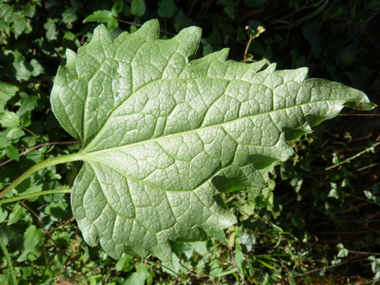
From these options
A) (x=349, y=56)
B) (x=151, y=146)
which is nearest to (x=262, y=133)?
(x=151, y=146)

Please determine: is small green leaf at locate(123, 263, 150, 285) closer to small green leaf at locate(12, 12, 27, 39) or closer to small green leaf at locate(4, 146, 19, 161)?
small green leaf at locate(4, 146, 19, 161)

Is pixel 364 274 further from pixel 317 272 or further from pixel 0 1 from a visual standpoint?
pixel 0 1

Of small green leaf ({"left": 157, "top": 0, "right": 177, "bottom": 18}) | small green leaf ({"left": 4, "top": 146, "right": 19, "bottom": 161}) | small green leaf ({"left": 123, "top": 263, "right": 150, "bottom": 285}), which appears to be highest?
small green leaf ({"left": 157, "top": 0, "right": 177, "bottom": 18})

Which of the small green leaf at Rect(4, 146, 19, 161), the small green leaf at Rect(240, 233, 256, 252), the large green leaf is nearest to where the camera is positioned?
the large green leaf

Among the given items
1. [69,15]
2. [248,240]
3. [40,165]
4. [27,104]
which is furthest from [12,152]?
[248,240]

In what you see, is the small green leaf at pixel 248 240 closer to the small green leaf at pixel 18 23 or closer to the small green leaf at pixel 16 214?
the small green leaf at pixel 16 214

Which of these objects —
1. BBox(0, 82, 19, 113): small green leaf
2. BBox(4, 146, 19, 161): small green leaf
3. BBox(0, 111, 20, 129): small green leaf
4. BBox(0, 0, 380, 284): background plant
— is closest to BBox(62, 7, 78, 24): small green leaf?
BBox(0, 0, 380, 284): background plant

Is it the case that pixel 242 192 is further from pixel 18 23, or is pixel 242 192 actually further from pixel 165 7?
pixel 18 23
